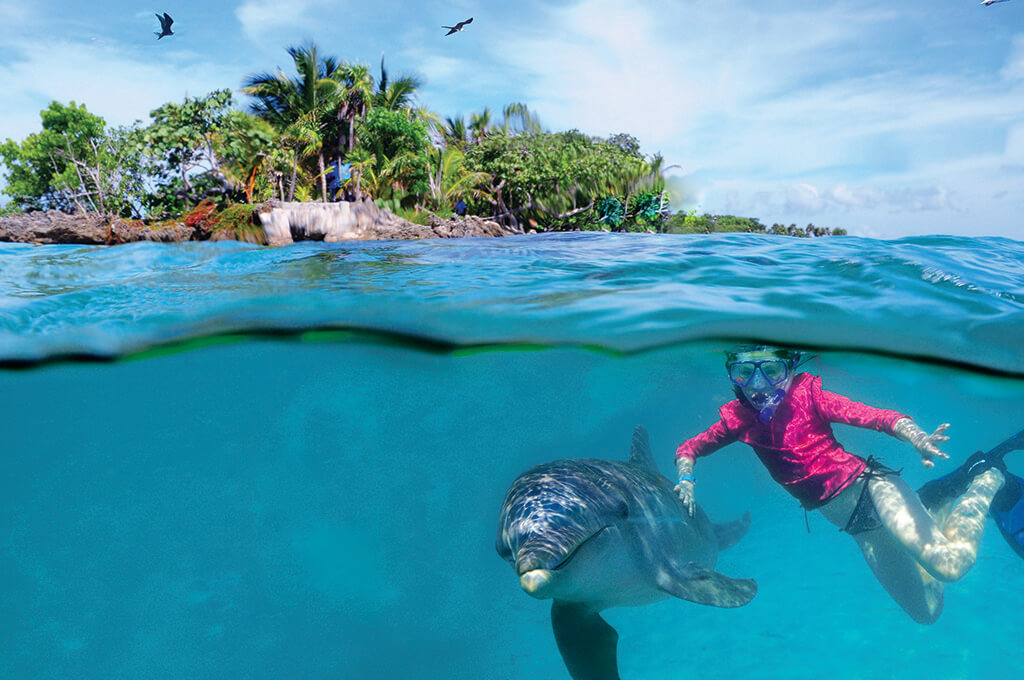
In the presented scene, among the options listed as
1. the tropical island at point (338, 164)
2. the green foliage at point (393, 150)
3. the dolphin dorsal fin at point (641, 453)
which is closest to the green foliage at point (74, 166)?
the tropical island at point (338, 164)

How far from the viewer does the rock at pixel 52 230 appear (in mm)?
21594

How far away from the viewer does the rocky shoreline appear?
2175cm

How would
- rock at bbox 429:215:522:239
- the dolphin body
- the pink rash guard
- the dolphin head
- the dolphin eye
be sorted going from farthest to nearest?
rock at bbox 429:215:522:239
the pink rash guard
the dolphin eye
the dolphin body
the dolphin head

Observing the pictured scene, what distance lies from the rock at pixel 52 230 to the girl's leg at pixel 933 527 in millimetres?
25686

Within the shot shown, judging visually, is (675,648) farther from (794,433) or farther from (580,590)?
(580,590)

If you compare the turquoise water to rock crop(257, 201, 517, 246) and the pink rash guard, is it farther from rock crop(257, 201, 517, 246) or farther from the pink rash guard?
rock crop(257, 201, 517, 246)

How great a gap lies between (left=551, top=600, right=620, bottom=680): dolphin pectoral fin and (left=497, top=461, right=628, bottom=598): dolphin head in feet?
2.36

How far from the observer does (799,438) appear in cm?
615

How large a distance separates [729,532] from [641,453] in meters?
1.72

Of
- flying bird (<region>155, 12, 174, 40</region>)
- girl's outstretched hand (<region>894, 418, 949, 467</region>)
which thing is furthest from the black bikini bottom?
flying bird (<region>155, 12, 174, 40</region>)

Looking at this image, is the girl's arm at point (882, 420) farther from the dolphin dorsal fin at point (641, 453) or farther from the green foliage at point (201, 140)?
the green foliage at point (201, 140)

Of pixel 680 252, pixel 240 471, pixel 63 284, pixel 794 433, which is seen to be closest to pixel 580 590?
pixel 794 433

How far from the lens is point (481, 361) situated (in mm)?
10367

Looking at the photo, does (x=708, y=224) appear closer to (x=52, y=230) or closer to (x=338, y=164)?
(x=338, y=164)
